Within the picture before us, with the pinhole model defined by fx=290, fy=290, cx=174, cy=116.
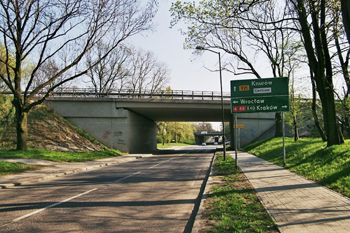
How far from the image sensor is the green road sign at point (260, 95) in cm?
1462

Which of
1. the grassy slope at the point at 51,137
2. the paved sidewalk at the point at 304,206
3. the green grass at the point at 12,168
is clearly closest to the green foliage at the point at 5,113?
the grassy slope at the point at 51,137

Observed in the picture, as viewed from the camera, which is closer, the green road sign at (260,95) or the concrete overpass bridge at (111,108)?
the green road sign at (260,95)

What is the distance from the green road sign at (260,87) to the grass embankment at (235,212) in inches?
273

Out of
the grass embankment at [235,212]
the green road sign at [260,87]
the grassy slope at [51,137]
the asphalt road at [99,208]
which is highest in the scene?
the green road sign at [260,87]

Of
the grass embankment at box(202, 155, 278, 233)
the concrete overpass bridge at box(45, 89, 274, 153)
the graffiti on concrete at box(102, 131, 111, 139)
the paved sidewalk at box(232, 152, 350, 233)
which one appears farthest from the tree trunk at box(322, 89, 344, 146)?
the graffiti on concrete at box(102, 131, 111, 139)

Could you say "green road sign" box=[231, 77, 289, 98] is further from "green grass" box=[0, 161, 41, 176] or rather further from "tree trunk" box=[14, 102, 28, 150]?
"tree trunk" box=[14, 102, 28, 150]

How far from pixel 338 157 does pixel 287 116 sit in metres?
17.8

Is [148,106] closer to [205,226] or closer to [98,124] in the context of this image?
[98,124]

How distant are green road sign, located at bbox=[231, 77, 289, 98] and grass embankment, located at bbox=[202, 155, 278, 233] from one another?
22.8 feet

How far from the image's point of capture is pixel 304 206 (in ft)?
20.7

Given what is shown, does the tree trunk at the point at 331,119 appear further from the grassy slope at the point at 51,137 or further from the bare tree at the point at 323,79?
the grassy slope at the point at 51,137

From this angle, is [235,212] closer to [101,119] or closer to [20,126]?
[20,126]

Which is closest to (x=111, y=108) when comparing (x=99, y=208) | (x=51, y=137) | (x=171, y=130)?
(x=51, y=137)

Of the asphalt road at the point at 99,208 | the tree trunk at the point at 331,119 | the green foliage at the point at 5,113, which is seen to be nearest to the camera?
the asphalt road at the point at 99,208
